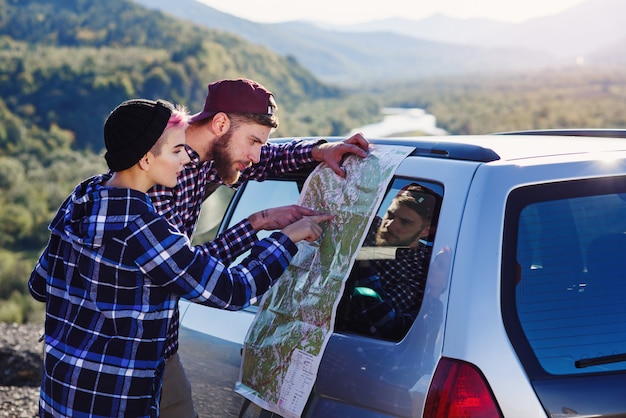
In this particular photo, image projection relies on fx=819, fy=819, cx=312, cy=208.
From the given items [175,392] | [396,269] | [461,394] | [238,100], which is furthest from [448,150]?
[175,392]

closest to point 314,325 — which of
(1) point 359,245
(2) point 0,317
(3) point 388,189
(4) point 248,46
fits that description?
(1) point 359,245

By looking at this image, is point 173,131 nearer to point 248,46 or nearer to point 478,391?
point 478,391

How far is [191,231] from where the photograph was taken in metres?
2.95

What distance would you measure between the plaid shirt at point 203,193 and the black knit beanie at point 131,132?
1.24 feet

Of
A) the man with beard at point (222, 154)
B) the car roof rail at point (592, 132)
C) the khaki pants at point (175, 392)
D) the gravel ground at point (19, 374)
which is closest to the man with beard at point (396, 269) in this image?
the man with beard at point (222, 154)

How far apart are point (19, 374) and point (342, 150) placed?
531 cm

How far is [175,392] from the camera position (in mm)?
2871

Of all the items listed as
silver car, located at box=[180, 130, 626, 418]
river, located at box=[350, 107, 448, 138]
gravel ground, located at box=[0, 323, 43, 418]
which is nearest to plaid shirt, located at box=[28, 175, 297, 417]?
silver car, located at box=[180, 130, 626, 418]

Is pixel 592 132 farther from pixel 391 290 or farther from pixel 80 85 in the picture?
pixel 80 85

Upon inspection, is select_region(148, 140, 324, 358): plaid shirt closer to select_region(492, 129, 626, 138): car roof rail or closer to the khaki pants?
the khaki pants

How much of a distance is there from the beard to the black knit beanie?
57 centimetres

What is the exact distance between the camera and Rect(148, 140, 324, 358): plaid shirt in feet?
8.96

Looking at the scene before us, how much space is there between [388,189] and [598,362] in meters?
0.80

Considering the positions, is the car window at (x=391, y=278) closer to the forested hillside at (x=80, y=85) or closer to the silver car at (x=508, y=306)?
the silver car at (x=508, y=306)
